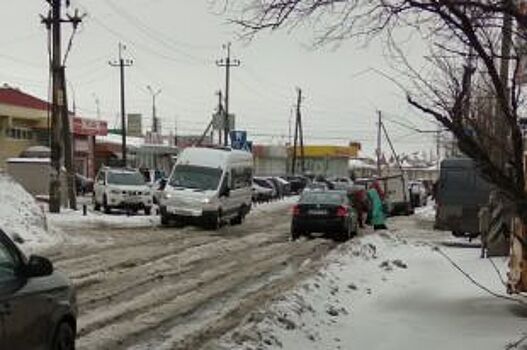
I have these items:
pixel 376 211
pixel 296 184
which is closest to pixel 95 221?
pixel 376 211

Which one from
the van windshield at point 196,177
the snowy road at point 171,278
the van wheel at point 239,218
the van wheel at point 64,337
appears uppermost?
the van windshield at point 196,177

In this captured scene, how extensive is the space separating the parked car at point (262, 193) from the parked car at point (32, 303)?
5040cm

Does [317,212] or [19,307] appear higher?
[19,307]

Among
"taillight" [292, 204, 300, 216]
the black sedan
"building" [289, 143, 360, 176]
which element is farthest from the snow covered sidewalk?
"building" [289, 143, 360, 176]

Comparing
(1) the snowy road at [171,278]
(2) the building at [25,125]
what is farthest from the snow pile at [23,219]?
(2) the building at [25,125]

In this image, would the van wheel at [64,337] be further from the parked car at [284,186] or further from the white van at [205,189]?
the parked car at [284,186]

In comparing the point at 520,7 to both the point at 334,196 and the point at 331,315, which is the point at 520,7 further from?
the point at 334,196

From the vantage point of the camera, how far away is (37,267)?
7320 mm

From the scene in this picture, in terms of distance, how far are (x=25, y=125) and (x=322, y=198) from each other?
38710 mm

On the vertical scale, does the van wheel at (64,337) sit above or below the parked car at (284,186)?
above

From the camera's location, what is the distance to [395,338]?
11.6 metres

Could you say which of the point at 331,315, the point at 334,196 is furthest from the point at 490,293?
the point at 334,196

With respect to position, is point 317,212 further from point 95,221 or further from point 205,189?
point 95,221

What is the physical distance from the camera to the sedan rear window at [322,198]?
29.6 metres
